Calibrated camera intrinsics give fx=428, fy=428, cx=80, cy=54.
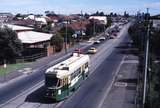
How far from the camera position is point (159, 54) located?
6925 cm

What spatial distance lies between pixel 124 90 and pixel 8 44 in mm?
23078

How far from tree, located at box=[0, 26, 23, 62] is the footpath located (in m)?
14.8

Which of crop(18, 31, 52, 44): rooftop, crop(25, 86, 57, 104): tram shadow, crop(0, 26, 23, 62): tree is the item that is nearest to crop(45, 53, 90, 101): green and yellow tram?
crop(25, 86, 57, 104): tram shadow

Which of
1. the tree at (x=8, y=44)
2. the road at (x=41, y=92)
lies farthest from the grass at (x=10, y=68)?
the road at (x=41, y=92)

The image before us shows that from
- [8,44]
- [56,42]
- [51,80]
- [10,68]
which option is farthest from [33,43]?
[51,80]

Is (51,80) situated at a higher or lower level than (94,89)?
higher

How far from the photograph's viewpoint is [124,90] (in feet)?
135

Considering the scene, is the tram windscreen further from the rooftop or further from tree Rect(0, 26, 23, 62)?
the rooftop

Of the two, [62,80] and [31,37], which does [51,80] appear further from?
[31,37]

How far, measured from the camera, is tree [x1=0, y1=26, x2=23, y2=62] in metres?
58.8

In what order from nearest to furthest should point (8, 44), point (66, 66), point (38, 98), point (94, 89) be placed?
point (38, 98), point (66, 66), point (94, 89), point (8, 44)

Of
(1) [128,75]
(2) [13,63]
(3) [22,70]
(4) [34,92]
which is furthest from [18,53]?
(4) [34,92]

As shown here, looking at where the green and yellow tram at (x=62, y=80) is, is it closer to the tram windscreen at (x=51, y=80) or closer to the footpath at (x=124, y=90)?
the tram windscreen at (x=51, y=80)

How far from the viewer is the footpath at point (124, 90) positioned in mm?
35031
